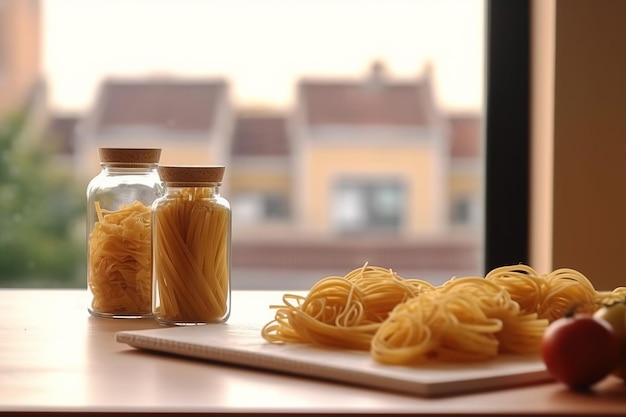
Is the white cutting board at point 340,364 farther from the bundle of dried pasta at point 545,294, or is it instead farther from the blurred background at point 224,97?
the blurred background at point 224,97

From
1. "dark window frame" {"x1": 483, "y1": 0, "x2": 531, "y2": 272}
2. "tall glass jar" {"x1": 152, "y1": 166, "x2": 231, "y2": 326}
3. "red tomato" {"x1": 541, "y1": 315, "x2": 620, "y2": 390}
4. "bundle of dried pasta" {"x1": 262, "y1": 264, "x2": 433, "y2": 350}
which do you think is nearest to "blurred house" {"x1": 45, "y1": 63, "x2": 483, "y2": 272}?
"dark window frame" {"x1": 483, "y1": 0, "x2": 531, "y2": 272}

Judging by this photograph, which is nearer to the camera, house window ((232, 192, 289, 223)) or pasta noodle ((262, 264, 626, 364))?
pasta noodle ((262, 264, 626, 364))

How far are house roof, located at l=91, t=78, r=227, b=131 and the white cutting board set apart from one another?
1845 mm

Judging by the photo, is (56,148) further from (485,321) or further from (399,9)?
(485,321)

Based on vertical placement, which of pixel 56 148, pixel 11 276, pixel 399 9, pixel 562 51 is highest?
pixel 399 9

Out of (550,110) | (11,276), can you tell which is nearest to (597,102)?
(550,110)

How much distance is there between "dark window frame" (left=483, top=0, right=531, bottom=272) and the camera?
2699 millimetres

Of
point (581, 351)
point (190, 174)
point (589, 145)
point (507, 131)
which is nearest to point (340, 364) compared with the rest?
point (581, 351)

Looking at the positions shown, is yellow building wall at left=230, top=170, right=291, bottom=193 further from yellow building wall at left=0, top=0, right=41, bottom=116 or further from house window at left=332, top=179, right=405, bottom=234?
yellow building wall at left=0, top=0, right=41, bottom=116

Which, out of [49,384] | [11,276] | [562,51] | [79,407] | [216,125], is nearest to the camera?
[79,407]

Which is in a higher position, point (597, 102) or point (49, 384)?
point (597, 102)

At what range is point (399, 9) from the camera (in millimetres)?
3180

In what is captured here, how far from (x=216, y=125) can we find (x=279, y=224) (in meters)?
1.07

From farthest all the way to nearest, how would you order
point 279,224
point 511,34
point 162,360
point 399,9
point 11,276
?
point 279,224 < point 399,9 < point 11,276 < point 511,34 < point 162,360
